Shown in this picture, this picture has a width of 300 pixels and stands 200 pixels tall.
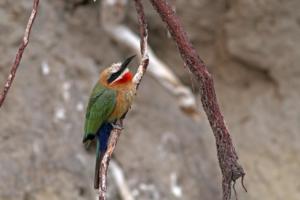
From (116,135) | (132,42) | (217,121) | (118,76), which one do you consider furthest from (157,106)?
(217,121)

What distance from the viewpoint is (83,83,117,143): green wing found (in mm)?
2883

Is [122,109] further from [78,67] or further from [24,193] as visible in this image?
[78,67]

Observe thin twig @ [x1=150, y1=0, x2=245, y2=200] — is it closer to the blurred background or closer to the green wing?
the green wing

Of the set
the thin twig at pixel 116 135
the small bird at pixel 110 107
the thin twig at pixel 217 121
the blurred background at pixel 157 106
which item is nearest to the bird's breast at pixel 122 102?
the small bird at pixel 110 107

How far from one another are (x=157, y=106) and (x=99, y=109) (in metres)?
1.85

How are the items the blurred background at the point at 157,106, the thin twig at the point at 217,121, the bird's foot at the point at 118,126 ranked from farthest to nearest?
the blurred background at the point at 157,106
the bird's foot at the point at 118,126
the thin twig at the point at 217,121

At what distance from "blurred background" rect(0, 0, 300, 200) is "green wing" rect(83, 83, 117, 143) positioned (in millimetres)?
1261

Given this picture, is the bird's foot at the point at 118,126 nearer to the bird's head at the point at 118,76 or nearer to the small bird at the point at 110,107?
the small bird at the point at 110,107

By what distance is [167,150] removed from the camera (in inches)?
183

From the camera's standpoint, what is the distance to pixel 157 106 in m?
4.76

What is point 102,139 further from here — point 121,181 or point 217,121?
point 121,181

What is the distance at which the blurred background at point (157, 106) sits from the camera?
423 cm

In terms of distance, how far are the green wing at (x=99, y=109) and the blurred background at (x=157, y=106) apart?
1.26 meters

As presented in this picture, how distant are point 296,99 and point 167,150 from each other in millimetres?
838
